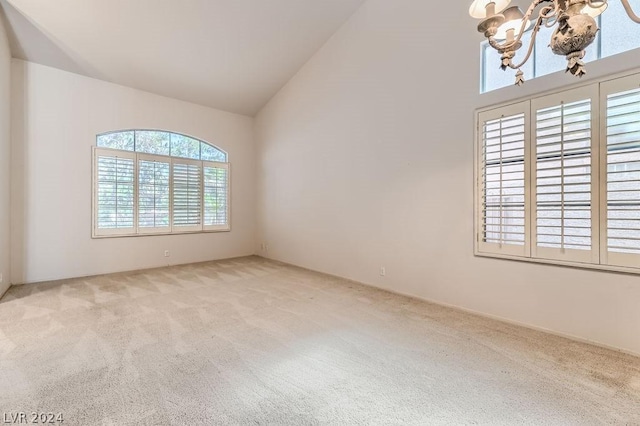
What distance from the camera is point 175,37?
427cm

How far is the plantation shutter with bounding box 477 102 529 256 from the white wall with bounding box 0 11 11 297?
6096 millimetres

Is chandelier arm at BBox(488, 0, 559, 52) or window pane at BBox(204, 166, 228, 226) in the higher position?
chandelier arm at BBox(488, 0, 559, 52)

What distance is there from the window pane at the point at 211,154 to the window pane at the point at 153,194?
2.83ft

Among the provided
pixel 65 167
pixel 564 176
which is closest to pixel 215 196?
pixel 65 167

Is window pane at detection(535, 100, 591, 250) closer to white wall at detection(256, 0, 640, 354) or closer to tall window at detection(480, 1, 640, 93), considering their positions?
white wall at detection(256, 0, 640, 354)

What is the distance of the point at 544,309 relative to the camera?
272 centimetres

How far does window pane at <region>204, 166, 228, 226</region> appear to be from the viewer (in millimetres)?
6316

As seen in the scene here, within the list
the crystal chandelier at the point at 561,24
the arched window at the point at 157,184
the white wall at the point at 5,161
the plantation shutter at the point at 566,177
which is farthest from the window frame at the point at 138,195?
the plantation shutter at the point at 566,177

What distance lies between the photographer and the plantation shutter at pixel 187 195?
5.86 meters

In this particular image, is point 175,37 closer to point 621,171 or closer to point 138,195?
point 138,195

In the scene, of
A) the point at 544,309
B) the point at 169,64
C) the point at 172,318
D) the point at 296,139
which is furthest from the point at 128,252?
the point at 544,309

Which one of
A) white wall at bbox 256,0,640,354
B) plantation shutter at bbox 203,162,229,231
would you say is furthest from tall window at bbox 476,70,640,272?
plantation shutter at bbox 203,162,229,231

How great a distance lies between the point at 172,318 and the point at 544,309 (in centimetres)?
382

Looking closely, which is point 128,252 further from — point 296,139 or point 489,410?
point 489,410
